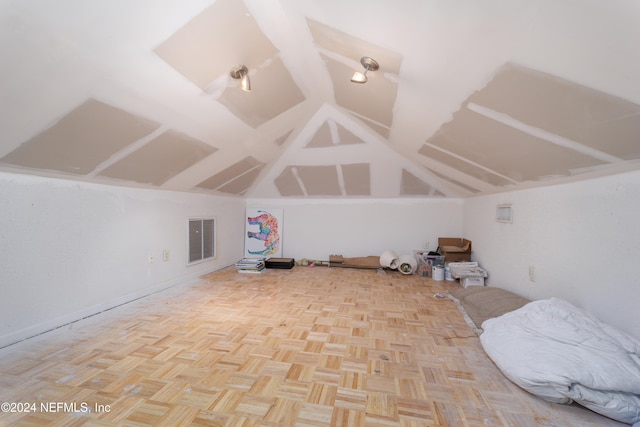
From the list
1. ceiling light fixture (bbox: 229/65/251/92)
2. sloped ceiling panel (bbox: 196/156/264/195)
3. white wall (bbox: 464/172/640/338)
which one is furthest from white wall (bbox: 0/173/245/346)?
white wall (bbox: 464/172/640/338)

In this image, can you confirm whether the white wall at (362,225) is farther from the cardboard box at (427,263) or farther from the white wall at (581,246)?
the white wall at (581,246)

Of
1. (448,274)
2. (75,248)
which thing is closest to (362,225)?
(448,274)

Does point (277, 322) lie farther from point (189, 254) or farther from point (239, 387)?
point (189, 254)

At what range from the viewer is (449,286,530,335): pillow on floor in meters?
2.59

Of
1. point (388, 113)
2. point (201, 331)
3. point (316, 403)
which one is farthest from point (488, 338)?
point (201, 331)

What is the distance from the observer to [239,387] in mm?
1665

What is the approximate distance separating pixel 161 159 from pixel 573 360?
3534mm

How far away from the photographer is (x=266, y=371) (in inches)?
72.0

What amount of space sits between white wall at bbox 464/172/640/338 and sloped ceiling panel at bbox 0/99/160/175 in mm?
3410

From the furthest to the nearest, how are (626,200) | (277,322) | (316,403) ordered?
(277,322) → (626,200) → (316,403)

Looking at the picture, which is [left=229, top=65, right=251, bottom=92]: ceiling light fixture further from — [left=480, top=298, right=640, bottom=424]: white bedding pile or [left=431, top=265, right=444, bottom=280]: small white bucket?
[left=431, top=265, right=444, bottom=280]: small white bucket

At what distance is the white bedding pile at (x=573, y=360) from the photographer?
143cm

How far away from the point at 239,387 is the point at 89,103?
2012 millimetres

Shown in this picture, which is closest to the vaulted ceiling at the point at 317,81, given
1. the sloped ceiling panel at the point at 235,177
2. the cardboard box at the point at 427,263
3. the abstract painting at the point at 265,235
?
the sloped ceiling panel at the point at 235,177
